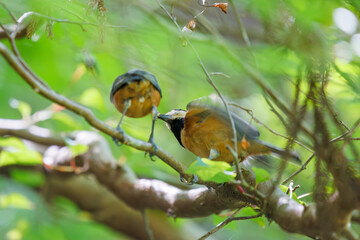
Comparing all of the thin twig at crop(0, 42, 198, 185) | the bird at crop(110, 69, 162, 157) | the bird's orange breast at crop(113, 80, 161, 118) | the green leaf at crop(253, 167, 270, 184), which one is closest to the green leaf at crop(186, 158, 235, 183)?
the green leaf at crop(253, 167, 270, 184)

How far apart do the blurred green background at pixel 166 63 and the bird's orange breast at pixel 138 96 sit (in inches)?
6.8

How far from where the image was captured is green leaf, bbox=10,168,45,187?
3.91 metres

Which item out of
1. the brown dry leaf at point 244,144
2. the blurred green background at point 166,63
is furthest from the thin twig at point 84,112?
the brown dry leaf at point 244,144

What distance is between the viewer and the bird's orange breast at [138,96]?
2535 millimetres

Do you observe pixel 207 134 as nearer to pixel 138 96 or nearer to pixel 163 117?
pixel 163 117

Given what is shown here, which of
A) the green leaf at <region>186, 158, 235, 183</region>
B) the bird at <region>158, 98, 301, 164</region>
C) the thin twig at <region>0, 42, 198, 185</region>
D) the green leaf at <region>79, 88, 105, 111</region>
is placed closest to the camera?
the green leaf at <region>186, 158, 235, 183</region>

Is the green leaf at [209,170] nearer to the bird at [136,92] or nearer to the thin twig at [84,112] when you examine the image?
the thin twig at [84,112]

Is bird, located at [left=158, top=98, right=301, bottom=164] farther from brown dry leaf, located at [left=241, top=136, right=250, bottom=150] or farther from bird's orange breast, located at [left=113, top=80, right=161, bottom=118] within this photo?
bird's orange breast, located at [left=113, top=80, right=161, bottom=118]

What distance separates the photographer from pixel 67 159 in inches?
139

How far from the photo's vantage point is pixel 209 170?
1488mm

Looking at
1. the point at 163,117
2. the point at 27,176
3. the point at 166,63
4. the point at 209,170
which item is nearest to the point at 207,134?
the point at 163,117

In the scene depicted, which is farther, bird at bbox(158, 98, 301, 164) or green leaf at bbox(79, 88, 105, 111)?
green leaf at bbox(79, 88, 105, 111)

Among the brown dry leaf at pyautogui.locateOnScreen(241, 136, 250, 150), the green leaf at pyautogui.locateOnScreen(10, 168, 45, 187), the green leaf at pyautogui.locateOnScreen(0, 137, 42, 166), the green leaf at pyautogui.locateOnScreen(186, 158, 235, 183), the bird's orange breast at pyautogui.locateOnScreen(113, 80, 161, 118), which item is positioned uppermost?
the bird's orange breast at pyautogui.locateOnScreen(113, 80, 161, 118)

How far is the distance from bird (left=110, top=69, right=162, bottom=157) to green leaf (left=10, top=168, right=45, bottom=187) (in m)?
1.72
